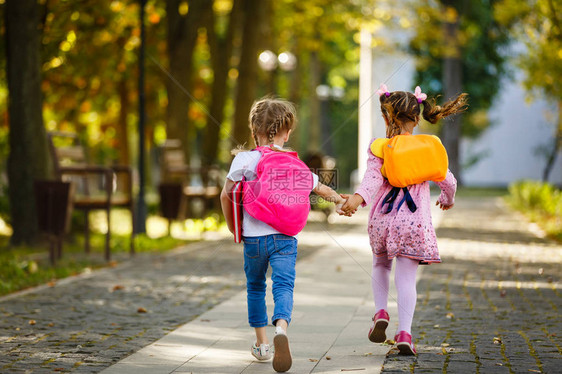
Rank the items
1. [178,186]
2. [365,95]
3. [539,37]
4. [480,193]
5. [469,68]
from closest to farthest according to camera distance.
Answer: [178,186] → [539,37] → [365,95] → [480,193] → [469,68]

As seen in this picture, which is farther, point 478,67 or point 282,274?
point 478,67

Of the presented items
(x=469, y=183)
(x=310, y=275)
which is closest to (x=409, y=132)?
(x=310, y=275)

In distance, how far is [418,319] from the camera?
7.06 m

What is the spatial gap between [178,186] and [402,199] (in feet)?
31.0

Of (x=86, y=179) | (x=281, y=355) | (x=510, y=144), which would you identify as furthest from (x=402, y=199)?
(x=510, y=144)

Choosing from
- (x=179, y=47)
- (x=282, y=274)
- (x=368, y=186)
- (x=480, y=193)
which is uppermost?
(x=179, y=47)

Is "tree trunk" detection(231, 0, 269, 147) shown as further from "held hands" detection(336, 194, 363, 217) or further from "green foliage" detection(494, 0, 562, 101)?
"held hands" detection(336, 194, 363, 217)

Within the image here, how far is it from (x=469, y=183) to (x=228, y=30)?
37345 millimetres

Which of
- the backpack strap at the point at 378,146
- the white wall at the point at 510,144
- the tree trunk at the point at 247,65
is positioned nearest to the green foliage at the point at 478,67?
the white wall at the point at 510,144

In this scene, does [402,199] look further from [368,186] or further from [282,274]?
[282,274]

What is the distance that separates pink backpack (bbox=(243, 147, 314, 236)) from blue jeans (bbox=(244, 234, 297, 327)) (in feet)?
0.32

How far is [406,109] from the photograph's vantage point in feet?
18.6

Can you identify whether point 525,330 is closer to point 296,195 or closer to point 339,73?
point 296,195

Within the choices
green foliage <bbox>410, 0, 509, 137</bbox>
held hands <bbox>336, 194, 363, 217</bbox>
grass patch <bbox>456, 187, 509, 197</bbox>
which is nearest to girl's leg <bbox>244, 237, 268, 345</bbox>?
held hands <bbox>336, 194, 363, 217</bbox>
